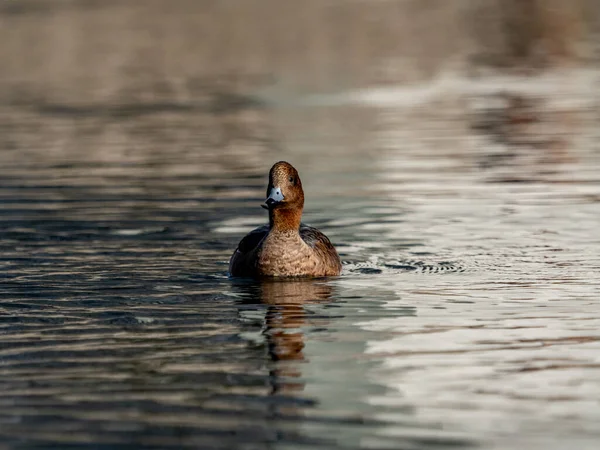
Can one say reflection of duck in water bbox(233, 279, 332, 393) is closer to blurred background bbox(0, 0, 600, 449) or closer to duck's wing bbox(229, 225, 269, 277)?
blurred background bbox(0, 0, 600, 449)

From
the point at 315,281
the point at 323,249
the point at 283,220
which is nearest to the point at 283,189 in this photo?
the point at 283,220

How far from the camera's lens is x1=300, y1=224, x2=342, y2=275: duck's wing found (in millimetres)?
14781

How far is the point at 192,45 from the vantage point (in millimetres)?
56094

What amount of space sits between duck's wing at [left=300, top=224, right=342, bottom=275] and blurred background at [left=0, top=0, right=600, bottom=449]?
0.23m

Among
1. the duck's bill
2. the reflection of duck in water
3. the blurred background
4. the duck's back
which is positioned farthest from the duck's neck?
the blurred background

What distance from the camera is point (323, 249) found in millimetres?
14867

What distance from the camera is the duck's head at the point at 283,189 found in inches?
568

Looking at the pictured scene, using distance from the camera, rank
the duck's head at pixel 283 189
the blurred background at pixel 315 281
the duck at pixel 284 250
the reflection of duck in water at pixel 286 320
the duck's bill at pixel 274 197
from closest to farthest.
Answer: the blurred background at pixel 315 281
the reflection of duck in water at pixel 286 320
the duck's bill at pixel 274 197
the duck's head at pixel 283 189
the duck at pixel 284 250

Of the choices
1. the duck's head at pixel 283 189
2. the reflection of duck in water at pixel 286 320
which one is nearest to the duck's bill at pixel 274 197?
the duck's head at pixel 283 189

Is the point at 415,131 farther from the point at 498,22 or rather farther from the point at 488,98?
the point at 498,22

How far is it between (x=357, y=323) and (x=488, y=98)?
22.7m

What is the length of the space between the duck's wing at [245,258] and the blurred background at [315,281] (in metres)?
0.24

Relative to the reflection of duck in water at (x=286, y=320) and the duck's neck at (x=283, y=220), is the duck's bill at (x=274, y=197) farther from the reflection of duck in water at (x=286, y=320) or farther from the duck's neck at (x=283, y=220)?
Answer: the reflection of duck in water at (x=286, y=320)

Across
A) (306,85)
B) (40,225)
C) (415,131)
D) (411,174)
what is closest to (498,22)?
(306,85)
